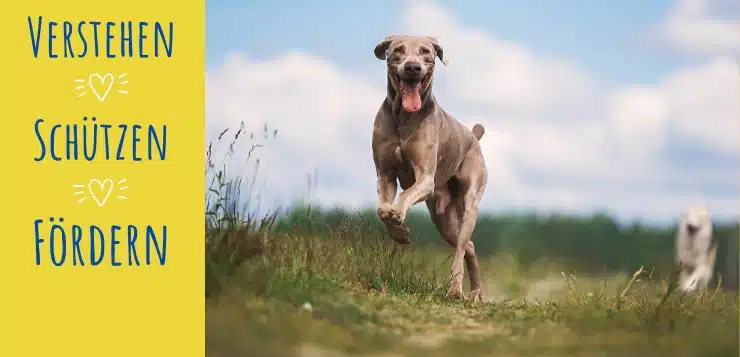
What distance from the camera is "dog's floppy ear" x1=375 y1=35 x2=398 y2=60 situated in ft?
26.1

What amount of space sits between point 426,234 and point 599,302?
2.61 metres

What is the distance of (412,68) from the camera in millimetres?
7480

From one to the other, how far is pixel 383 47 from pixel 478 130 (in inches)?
88.2

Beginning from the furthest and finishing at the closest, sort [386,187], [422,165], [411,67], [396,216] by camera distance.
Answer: [386,187] → [422,165] → [411,67] → [396,216]

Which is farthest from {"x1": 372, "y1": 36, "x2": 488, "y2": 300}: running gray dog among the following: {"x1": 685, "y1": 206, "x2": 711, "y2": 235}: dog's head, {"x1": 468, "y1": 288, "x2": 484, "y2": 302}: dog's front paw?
{"x1": 685, "y1": 206, "x2": 711, "y2": 235}: dog's head

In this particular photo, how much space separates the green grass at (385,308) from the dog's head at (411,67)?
137 cm

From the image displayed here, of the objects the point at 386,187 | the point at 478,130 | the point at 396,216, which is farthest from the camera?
the point at 478,130

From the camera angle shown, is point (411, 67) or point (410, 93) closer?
point (411, 67)

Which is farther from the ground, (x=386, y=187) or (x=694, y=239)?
(x=386, y=187)

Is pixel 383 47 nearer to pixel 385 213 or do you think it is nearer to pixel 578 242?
pixel 385 213

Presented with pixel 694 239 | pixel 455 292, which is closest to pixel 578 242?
pixel 694 239

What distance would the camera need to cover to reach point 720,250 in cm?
1240

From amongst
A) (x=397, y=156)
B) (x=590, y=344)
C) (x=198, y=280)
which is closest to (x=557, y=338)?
(x=590, y=344)

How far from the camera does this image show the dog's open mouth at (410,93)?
7.59 metres
